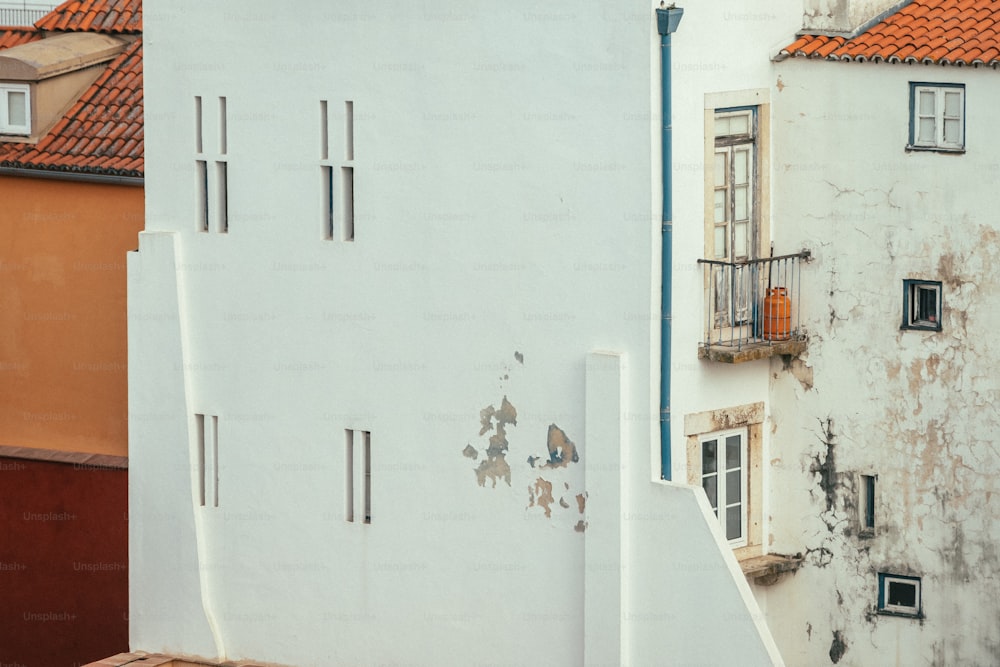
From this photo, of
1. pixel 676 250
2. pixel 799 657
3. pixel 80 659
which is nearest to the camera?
pixel 676 250

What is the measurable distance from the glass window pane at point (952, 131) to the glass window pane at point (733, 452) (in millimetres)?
3534

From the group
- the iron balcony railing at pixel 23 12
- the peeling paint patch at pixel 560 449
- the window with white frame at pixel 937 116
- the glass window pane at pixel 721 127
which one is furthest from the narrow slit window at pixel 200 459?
the iron balcony railing at pixel 23 12

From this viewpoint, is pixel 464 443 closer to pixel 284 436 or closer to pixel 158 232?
pixel 284 436

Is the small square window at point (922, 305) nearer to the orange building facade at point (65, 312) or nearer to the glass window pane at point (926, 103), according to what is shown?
the glass window pane at point (926, 103)

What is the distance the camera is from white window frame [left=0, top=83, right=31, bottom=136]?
2812 cm

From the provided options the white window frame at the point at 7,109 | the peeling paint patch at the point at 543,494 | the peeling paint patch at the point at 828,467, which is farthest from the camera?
Result: the white window frame at the point at 7,109

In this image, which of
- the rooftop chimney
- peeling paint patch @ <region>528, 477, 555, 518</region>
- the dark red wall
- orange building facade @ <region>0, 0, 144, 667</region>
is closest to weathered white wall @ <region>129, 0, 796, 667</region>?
peeling paint patch @ <region>528, 477, 555, 518</region>

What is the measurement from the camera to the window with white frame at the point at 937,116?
22469mm

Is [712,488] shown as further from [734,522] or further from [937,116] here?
[937,116]

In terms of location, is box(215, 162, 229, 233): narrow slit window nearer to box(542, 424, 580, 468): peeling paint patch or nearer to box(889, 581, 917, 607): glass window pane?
box(542, 424, 580, 468): peeling paint patch

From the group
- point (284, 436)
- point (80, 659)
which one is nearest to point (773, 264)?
point (284, 436)

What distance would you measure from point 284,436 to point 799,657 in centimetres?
566

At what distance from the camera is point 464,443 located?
23.3 metres

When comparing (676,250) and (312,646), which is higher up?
(676,250)
